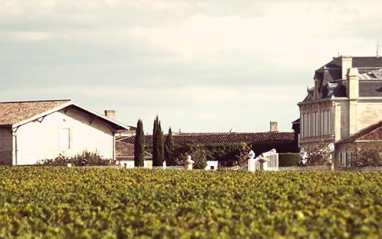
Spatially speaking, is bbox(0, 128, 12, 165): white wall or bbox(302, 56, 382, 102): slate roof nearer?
bbox(0, 128, 12, 165): white wall

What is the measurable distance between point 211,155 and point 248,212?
71.7 m

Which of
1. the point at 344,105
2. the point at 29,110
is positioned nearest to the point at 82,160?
the point at 29,110

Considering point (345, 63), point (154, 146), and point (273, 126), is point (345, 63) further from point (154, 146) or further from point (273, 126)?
point (154, 146)

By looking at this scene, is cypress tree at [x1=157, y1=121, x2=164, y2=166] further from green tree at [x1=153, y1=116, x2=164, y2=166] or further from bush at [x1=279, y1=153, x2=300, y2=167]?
bush at [x1=279, y1=153, x2=300, y2=167]

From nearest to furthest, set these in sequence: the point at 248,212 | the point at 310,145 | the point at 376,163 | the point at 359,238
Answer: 1. the point at 359,238
2. the point at 248,212
3. the point at 376,163
4. the point at 310,145

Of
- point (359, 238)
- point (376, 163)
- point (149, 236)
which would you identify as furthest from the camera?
point (376, 163)

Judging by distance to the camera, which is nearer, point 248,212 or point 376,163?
point 248,212

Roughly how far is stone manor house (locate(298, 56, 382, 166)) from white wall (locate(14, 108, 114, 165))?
20449mm

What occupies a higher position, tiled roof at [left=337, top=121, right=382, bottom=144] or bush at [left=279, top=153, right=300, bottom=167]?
tiled roof at [left=337, top=121, right=382, bottom=144]

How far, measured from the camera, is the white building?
2785 inches

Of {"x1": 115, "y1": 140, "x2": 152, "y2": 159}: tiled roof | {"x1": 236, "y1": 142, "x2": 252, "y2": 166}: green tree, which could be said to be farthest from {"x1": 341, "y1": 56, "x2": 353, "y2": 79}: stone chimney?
{"x1": 115, "y1": 140, "x2": 152, "y2": 159}: tiled roof

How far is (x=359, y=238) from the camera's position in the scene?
21156 millimetres

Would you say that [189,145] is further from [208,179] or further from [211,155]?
[208,179]

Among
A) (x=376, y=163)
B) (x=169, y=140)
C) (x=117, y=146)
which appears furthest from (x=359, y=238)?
(x=169, y=140)
